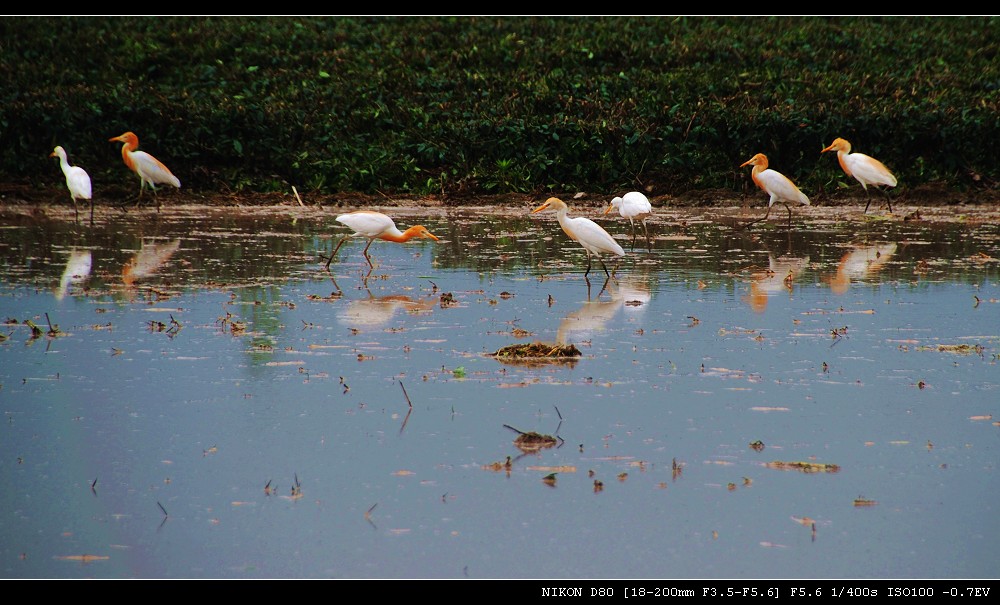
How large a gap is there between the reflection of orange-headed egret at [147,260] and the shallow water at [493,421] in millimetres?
135

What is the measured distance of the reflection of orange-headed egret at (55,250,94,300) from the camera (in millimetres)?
10125

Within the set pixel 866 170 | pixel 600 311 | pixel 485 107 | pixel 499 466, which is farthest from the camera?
pixel 485 107

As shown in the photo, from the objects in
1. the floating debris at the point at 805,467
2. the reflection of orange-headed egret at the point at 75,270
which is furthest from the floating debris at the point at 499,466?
the reflection of orange-headed egret at the point at 75,270

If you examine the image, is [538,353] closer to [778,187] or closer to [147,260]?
[147,260]

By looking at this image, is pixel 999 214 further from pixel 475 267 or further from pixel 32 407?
pixel 32 407

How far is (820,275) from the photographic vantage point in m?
11.3

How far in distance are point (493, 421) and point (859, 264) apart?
7.00 metres

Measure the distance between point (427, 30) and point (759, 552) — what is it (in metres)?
21.8

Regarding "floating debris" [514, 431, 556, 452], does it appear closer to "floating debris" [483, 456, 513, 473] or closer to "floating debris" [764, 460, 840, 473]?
"floating debris" [483, 456, 513, 473]

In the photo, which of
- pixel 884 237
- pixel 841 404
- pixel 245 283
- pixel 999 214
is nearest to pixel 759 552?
pixel 841 404

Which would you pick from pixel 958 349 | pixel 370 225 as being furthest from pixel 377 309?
pixel 958 349

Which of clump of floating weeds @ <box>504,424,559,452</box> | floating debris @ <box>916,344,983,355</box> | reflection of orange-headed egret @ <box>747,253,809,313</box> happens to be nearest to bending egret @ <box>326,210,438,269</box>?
reflection of orange-headed egret @ <box>747,253,809,313</box>

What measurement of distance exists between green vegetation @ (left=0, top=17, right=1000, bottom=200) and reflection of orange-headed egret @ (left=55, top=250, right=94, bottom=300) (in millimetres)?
6038

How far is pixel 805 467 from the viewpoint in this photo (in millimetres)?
5551
